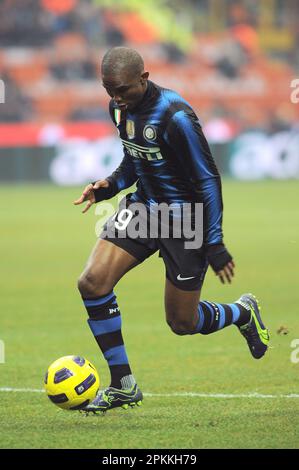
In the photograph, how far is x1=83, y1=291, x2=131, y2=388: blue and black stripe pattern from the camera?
20.6ft

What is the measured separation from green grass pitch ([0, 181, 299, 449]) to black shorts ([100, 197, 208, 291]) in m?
0.79

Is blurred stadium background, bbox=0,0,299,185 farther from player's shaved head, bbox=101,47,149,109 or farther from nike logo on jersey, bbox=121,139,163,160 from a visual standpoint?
player's shaved head, bbox=101,47,149,109

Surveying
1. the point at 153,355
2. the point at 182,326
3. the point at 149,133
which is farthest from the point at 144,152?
the point at 153,355

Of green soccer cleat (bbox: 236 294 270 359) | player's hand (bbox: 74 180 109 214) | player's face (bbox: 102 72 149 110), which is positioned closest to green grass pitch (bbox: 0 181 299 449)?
green soccer cleat (bbox: 236 294 270 359)

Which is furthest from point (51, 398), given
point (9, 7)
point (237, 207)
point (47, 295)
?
point (9, 7)

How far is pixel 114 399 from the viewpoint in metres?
6.29

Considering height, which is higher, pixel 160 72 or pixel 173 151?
pixel 173 151

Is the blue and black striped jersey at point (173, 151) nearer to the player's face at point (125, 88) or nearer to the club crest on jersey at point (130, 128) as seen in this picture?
the club crest on jersey at point (130, 128)

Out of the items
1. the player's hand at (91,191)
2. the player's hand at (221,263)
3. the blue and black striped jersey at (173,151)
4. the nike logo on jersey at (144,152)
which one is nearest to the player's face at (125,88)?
the blue and black striped jersey at (173,151)

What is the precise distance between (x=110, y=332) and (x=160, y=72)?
31355 mm

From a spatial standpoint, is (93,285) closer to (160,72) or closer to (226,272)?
(226,272)

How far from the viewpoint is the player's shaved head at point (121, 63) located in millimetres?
5852

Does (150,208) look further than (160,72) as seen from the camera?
No
